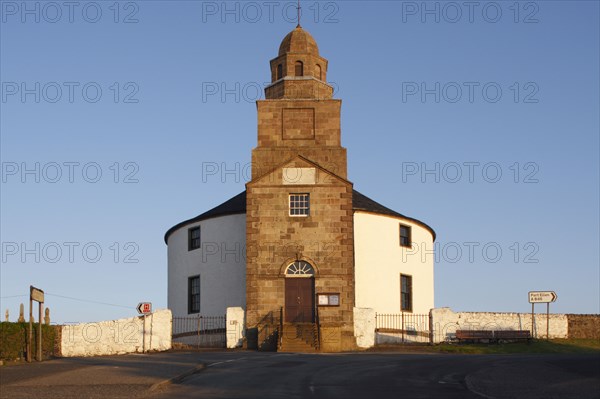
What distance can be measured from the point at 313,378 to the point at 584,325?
30.4 metres

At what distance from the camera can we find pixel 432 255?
177 ft

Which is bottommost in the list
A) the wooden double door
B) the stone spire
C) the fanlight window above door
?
the wooden double door

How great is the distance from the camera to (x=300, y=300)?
1668 inches

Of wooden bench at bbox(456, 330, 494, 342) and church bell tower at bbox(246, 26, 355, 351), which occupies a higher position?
church bell tower at bbox(246, 26, 355, 351)

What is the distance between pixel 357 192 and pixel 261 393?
32465mm

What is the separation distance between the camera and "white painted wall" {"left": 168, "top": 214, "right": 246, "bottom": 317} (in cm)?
4775

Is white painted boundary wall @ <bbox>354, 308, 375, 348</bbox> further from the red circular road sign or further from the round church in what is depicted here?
the red circular road sign

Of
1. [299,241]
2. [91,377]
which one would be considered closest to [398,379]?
[91,377]

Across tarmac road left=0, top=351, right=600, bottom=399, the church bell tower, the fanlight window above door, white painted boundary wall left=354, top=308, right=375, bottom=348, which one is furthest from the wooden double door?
tarmac road left=0, top=351, right=600, bottom=399

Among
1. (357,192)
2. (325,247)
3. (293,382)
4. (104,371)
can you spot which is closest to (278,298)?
(325,247)

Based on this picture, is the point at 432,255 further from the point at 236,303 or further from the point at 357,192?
the point at 236,303

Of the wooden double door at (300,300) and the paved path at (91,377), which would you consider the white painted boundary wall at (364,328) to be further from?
the paved path at (91,377)

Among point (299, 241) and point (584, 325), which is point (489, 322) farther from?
point (299, 241)

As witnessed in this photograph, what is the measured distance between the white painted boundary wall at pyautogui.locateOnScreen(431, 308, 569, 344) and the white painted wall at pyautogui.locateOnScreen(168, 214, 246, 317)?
1112 cm
